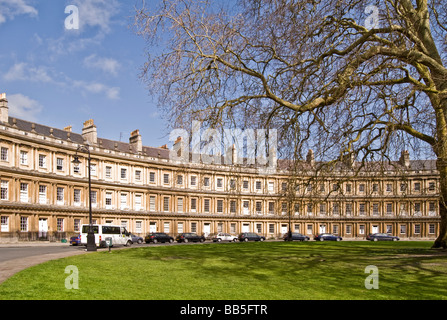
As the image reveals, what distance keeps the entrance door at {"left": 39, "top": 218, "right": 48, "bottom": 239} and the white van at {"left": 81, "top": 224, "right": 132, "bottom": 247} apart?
41.9 feet

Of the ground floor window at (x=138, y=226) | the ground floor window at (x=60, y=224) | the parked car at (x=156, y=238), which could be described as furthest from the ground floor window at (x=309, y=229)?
the ground floor window at (x=60, y=224)

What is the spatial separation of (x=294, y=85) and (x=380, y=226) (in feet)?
229

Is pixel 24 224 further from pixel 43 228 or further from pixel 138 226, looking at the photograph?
pixel 138 226

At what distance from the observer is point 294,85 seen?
1431cm

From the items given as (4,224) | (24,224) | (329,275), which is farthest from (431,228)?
(329,275)

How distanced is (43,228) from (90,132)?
1523 centimetres

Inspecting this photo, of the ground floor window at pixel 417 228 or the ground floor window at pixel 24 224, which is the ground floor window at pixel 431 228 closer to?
the ground floor window at pixel 417 228

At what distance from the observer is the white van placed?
37469 millimetres

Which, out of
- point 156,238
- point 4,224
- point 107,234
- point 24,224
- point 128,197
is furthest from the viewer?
point 128,197

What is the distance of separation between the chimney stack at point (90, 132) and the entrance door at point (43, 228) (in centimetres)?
1299

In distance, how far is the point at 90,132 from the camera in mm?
58531

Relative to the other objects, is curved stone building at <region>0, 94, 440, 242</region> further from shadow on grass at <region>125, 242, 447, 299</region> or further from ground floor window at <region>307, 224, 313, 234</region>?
shadow on grass at <region>125, 242, 447, 299</region>
